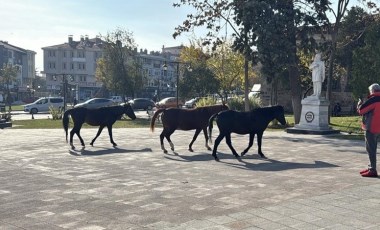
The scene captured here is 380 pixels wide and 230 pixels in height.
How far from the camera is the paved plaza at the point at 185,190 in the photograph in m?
Answer: 6.40

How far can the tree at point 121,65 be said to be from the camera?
48969mm

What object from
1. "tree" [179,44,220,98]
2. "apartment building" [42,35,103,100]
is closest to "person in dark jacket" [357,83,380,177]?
"tree" [179,44,220,98]

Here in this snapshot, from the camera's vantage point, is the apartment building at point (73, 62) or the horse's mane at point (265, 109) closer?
the horse's mane at point (265, 109)

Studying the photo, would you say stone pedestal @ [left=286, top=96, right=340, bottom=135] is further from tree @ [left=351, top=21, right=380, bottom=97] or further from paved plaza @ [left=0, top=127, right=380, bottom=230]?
tree @ [left=351, top=21, right=380, bottom=97]

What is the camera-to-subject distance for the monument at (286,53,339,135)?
69.6ft

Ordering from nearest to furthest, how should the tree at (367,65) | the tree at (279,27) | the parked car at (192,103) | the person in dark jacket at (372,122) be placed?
the person in dark jacket at (372,122) → the tree at (279,27) → the tree at (367,65) → the parked car at (192,103)

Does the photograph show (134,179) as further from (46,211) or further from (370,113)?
(370,113)

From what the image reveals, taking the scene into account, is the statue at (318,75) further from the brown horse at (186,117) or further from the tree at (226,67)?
the tree at (226,67)

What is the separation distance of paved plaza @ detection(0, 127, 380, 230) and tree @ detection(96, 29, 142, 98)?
3450 centimetres

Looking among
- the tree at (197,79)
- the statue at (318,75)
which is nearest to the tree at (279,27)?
the statue at (318,75)

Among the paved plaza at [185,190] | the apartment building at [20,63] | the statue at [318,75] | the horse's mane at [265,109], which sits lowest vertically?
the paved plaza at [185,190]

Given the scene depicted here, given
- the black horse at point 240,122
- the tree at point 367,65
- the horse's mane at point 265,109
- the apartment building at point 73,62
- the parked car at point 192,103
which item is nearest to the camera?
the black horse at point 240,122

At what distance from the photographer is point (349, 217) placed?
656 cm

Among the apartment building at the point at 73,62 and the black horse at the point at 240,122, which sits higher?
the apartment building at the point at 73,62
